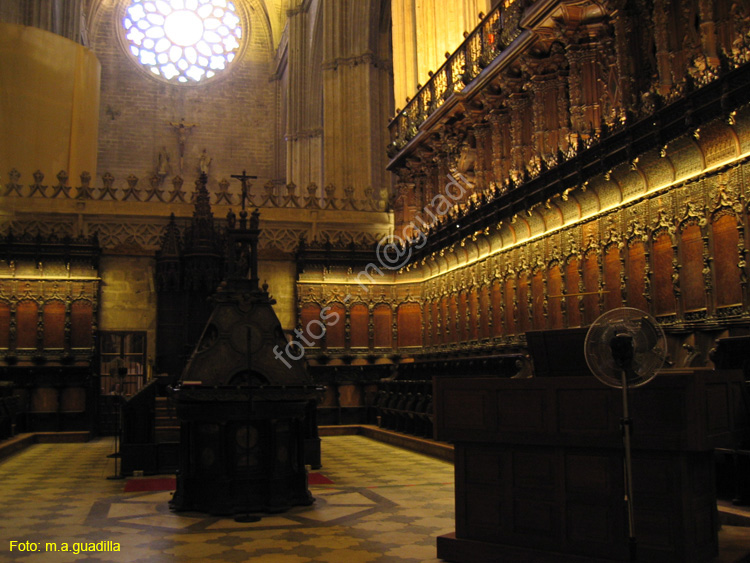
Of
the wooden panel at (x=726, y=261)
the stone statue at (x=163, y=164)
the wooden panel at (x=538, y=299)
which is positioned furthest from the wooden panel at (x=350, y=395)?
the stone statue at (x=163, y=164)

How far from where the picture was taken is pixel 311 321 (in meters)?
17.6

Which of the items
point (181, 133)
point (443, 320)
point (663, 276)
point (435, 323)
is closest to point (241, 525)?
point (663, 276)

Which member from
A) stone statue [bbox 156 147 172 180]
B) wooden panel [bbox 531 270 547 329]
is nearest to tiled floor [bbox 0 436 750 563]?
wooden panel [bbox 531 270 547 329]

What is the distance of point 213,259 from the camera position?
1631 centimetres

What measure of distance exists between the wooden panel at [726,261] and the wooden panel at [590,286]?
2.58 metres

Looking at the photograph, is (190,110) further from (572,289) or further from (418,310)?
(572,289)

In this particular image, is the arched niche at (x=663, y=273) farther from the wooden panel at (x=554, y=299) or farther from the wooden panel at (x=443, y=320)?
the wooden panel at (x=443, y=320)

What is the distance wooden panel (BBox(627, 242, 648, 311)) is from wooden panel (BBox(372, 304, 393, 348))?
28.4 ft

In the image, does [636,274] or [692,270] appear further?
[636,274]

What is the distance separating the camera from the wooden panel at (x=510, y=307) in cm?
1325

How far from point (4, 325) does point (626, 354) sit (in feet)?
49.2

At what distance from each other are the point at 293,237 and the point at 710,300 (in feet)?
38.5

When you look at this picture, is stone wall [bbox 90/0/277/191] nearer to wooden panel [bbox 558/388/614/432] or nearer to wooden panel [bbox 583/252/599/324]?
wooden panel [bbox 583/252/599/324]

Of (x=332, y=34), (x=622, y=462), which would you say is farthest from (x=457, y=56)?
(x=622, y=462)
